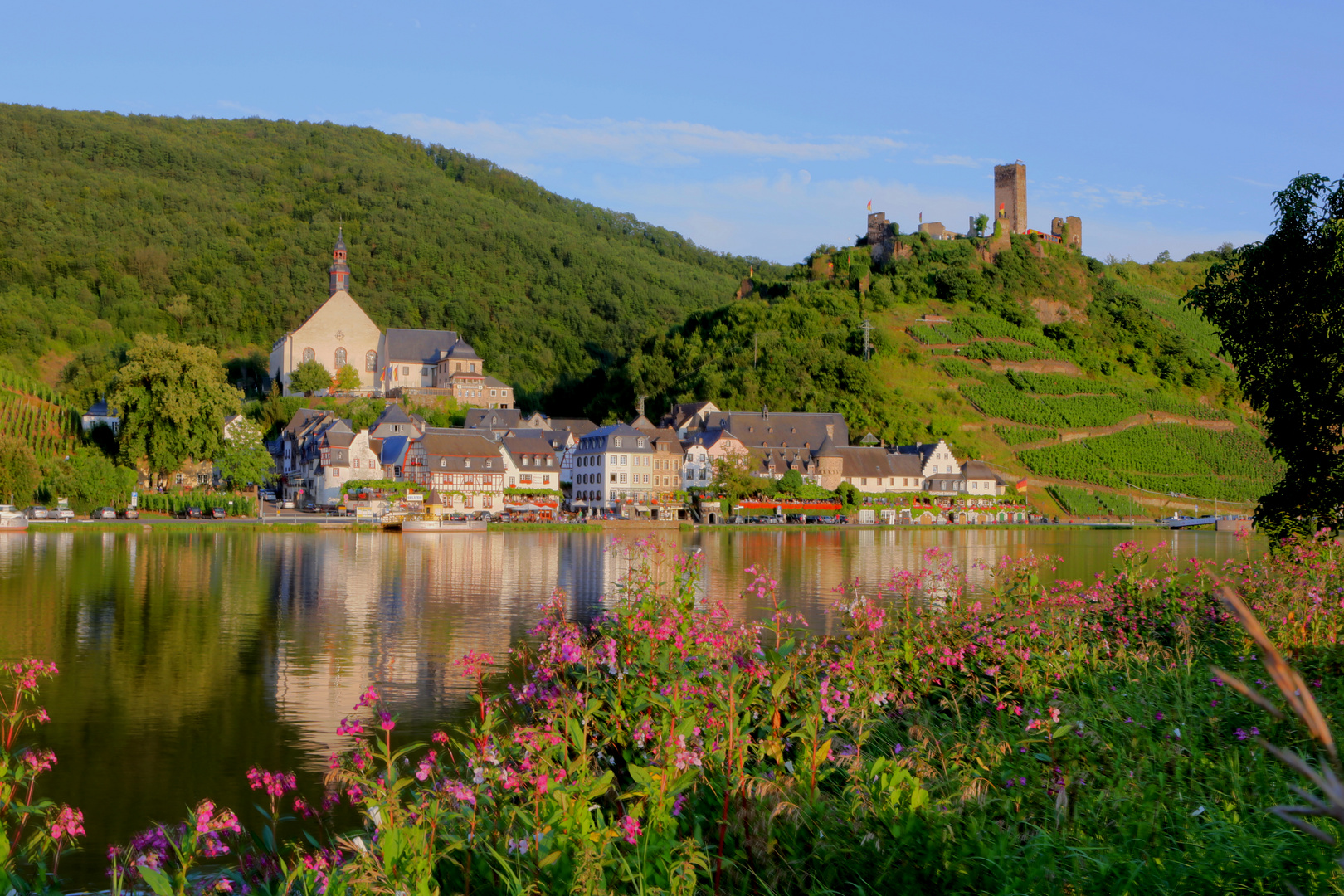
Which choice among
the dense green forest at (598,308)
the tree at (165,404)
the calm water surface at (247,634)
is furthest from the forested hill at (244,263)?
the calm water surface at (247,634)

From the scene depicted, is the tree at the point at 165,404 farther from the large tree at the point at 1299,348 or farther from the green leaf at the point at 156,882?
the green leaf at the point at 156,882

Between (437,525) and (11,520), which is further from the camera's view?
(437,525)

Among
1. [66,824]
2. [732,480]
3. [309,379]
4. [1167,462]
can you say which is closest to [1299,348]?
[66,824]

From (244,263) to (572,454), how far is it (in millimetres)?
92440

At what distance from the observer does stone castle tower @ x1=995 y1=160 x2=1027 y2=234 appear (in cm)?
13962

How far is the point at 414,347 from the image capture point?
376 ft

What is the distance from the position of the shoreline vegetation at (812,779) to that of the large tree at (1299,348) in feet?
19.3

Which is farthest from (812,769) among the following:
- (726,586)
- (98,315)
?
(98,315)

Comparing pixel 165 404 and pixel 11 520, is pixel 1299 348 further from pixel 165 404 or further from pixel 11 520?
pixel 165 404

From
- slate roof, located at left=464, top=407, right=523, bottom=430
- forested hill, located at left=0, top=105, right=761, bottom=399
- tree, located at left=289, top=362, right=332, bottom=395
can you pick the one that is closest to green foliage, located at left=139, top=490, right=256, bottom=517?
slate roof, located at left=464, top=407, right=523, bottom=430

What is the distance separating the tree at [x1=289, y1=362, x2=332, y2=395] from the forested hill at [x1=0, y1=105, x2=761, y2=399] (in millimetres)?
28063

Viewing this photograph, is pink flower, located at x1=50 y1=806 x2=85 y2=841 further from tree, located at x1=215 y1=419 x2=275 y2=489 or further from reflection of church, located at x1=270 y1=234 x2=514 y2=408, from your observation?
reflection of church, located at x1=270 y1=234 x2=514 y2=408

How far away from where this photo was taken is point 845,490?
91812 mm

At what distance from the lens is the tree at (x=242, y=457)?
3076 inches
